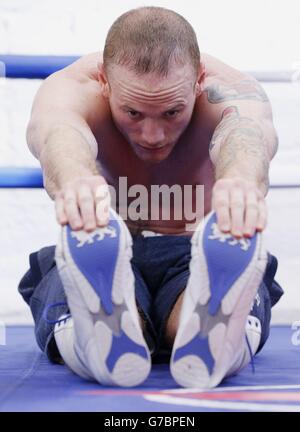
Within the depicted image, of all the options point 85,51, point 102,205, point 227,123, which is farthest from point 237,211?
point 85,51

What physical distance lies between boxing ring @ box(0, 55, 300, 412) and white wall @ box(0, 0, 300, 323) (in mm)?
760

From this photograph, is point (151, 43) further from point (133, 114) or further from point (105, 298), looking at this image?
point (105, 298)

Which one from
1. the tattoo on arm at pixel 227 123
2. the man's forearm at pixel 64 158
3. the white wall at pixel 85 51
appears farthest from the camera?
the white wall at pixel 85 51

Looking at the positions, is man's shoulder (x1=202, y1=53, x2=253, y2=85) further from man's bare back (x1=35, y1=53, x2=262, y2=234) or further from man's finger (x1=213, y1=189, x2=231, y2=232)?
man's finger (x1=213, y1=189, x2=231, y2=232)

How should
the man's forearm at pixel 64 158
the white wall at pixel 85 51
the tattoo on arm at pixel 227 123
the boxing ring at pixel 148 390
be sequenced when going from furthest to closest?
the white wall at pixel 85 51
the tattoo on arm at pixel 227 123
the man's forearm at pixel 64 158
the boxing ring at pixel 148 390

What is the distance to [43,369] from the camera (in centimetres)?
117

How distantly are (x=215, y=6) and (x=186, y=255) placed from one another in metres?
1.14

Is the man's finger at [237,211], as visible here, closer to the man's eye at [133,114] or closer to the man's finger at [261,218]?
the man's finger at [261,218]

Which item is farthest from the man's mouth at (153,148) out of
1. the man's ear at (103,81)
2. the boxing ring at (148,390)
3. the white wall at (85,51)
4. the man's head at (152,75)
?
the white wall at (85,51)

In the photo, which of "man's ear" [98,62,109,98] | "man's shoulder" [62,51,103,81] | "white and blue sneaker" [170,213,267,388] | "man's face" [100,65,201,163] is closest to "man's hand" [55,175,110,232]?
"white and blue sneaker" [170,213,267,388]

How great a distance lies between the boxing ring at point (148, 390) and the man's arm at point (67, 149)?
193mm

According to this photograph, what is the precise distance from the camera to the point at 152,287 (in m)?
1.27

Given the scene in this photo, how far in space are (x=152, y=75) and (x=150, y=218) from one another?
1.14ft

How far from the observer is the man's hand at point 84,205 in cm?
88
